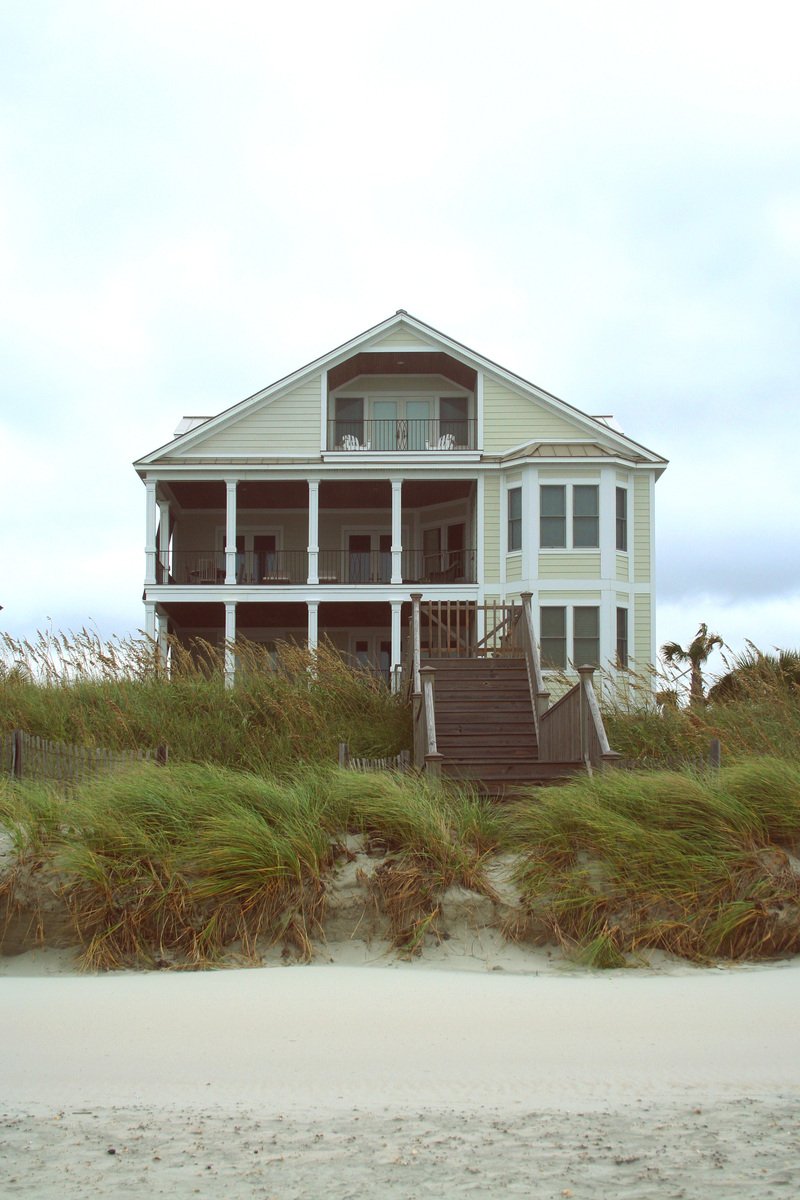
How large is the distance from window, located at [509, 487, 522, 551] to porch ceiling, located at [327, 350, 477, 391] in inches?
138

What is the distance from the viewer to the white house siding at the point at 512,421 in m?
30.5

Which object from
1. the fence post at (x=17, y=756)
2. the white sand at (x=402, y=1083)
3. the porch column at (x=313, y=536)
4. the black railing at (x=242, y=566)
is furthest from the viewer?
the black railing at (x=242, y=566)

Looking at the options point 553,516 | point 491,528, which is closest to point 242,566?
point 491,528

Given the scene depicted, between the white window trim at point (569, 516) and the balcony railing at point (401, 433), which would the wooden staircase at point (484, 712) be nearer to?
the white window trim at point (569, 516)

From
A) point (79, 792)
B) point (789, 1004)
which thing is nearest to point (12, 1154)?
point (789, 1004)

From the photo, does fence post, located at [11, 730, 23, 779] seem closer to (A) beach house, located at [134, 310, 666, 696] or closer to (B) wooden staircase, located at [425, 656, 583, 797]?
(B) wooden staircase, located at [425, 656, 583, 797]

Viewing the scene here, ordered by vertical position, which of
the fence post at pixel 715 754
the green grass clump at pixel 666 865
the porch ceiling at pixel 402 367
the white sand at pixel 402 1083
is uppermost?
the porch ceiling at pixel 402 367

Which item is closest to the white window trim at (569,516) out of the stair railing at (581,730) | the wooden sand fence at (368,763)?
the stair railing at (581,730)

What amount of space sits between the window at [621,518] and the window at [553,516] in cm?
141

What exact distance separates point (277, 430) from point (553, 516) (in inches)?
287

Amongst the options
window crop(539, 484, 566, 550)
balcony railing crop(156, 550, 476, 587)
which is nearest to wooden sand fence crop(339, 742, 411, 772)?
window crop(539, 484, 566, 550)

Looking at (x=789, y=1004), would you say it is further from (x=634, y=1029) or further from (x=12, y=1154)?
(x=12, y=1154)

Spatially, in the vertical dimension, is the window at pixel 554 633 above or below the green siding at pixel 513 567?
below

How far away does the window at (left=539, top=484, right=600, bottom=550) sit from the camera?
2928 cm
